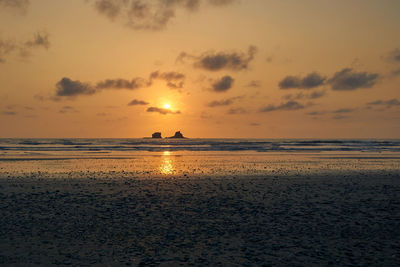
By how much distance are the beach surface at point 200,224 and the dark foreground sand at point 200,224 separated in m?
0.03

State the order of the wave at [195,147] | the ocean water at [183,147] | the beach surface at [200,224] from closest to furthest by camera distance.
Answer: the beach surface at [200,224]
the ocean water at [183,147]
the wave at [195,147]

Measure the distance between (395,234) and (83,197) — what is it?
40.5 feet

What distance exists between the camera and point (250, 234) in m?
9.59

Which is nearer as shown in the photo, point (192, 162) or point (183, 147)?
point (192, 162)

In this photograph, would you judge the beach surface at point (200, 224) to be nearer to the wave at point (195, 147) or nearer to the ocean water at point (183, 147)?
the ocean water at point (183, 147)

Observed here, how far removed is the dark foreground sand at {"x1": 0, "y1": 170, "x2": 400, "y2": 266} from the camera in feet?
26.1

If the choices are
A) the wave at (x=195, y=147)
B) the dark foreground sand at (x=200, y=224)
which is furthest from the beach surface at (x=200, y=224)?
the wave at (x=195, y=147)

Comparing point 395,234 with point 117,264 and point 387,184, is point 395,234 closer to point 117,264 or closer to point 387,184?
point 117,264

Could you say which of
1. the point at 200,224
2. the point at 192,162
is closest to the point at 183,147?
the point at 192,162

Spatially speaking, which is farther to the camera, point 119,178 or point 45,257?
point 119,178

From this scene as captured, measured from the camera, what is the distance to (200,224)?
10688mm

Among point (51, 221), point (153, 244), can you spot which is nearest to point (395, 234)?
point (153, 244)

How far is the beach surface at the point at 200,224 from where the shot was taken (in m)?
7.94

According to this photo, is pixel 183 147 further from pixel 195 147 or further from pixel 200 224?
pixel 200 224
